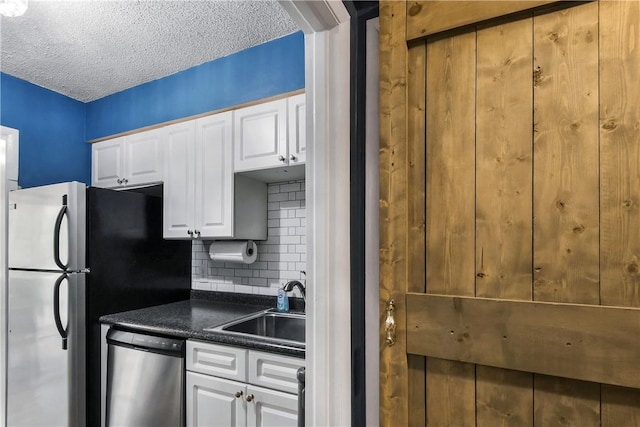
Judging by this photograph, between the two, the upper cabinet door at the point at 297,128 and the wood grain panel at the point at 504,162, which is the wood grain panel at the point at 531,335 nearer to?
the wood grain panel at the point at 504,162

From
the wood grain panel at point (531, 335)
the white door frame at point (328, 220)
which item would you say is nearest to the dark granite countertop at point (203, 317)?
the white door frame at point (328, 220)

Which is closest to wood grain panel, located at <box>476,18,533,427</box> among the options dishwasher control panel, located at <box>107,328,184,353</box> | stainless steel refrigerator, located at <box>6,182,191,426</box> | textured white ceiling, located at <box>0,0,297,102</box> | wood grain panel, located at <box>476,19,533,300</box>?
wood grain panel, located at <box>476,19,533,300</box>

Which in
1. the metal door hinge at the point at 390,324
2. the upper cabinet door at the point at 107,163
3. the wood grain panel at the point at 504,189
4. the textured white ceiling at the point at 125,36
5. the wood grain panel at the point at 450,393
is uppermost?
the textured white ceiling at the point at 125,36

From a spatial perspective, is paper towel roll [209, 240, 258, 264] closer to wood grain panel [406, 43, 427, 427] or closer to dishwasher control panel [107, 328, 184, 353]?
dishwasher control panel [107, 328, 184, 353]

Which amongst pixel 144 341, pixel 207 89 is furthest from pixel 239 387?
pixel 207 89

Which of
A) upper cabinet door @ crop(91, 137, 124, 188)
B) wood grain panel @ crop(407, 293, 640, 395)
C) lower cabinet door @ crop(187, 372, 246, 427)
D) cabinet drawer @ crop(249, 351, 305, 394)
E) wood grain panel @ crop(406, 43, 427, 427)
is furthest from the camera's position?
upper cabinet door @ crop(91, 137, 124, 188)

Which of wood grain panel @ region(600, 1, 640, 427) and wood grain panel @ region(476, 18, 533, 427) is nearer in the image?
wood grain panel @ region(600, 1, 640, 427)

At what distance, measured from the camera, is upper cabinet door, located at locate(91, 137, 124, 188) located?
292 centimetres

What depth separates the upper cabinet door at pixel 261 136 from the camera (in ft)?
7.11

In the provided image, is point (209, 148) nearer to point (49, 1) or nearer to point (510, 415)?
point (49, 1)

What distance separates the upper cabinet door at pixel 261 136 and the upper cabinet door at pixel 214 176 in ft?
0.23

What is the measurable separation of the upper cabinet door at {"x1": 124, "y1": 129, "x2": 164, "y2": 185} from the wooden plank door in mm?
2104

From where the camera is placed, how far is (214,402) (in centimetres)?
186

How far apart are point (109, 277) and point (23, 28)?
1.52 metres
